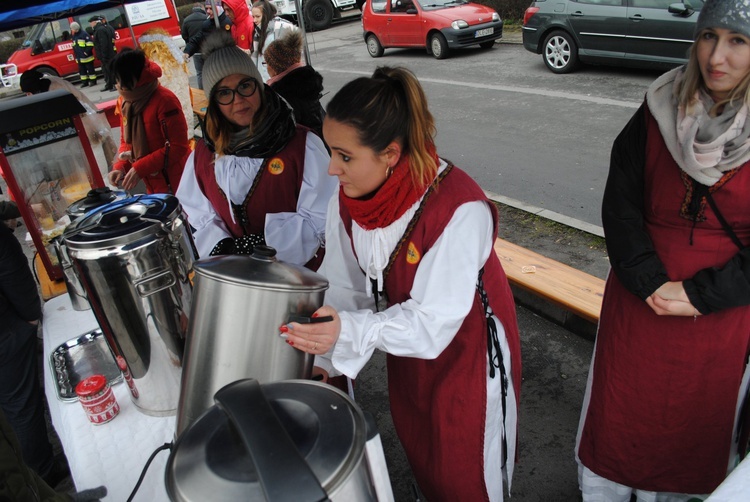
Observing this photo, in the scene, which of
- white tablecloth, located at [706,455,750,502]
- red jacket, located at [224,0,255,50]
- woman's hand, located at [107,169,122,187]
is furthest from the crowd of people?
red jacket, located at [224,0,255,50]

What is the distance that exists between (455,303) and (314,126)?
7.01 ft

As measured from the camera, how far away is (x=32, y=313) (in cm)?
230

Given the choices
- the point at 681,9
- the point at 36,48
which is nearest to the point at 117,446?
the point at 681,9

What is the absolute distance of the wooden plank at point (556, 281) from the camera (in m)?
2.74

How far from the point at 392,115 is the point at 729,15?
857 millimetres

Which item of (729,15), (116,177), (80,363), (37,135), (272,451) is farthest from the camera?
(116,177)

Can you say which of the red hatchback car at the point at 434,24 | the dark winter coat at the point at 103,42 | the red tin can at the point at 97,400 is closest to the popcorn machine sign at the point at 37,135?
the red tin can at the point at 97,400

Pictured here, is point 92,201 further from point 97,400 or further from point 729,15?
point 729,15

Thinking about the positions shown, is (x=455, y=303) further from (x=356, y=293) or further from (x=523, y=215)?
(x=523, y=215)

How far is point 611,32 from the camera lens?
7.62m

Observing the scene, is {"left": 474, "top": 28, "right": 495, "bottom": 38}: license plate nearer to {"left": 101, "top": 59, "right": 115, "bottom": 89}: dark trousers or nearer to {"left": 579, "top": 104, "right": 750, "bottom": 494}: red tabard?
{"left": 101, "top": 59, "right": 115, "bottom": 89}: dark trousers

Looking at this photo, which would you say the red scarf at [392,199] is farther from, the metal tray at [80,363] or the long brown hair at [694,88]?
the metal tray at [80,363]

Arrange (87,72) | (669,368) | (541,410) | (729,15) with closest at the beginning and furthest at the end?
(729,15) → (669,368) → (541,410) → (87,72)

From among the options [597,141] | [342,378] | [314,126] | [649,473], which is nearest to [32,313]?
[342,378]
